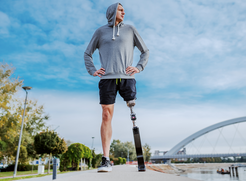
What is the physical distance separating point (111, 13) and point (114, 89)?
3.92 feet

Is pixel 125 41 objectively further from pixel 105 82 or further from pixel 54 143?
pixel 54 143

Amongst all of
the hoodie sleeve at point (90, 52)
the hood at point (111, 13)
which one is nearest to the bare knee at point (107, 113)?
the hoodie sleeve at point (90, 52)

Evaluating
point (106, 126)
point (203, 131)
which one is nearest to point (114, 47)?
point (106, 126)

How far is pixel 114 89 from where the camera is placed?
2.79m

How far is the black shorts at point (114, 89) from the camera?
2777 millimetres

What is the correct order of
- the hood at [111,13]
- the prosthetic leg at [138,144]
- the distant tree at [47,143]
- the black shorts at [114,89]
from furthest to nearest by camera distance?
the distant tree at [47,143] → the hood at [111,13] → the black shorts at [114,89] → the prosthetic leg at [138,144]

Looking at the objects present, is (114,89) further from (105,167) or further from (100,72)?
(105,167)

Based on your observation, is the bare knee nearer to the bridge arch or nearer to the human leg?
the human leg

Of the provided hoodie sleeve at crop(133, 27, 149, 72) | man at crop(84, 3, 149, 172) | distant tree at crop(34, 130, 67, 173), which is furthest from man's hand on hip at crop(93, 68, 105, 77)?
distant tree at crop(34, 130, 67, 173)

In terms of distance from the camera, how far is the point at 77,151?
28.0m

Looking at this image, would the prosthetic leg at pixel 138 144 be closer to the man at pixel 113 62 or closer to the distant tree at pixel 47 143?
the man at pixel 113 62

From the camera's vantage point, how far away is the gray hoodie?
9.29ft

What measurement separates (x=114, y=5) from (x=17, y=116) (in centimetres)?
2280

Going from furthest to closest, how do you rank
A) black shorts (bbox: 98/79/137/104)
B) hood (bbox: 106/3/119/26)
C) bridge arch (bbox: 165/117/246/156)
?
bridge arch (bbox: 165/117/246/156)
hood (bbox: 106/3/119/26)
black shorts (bbox: 98/79/137/104)
